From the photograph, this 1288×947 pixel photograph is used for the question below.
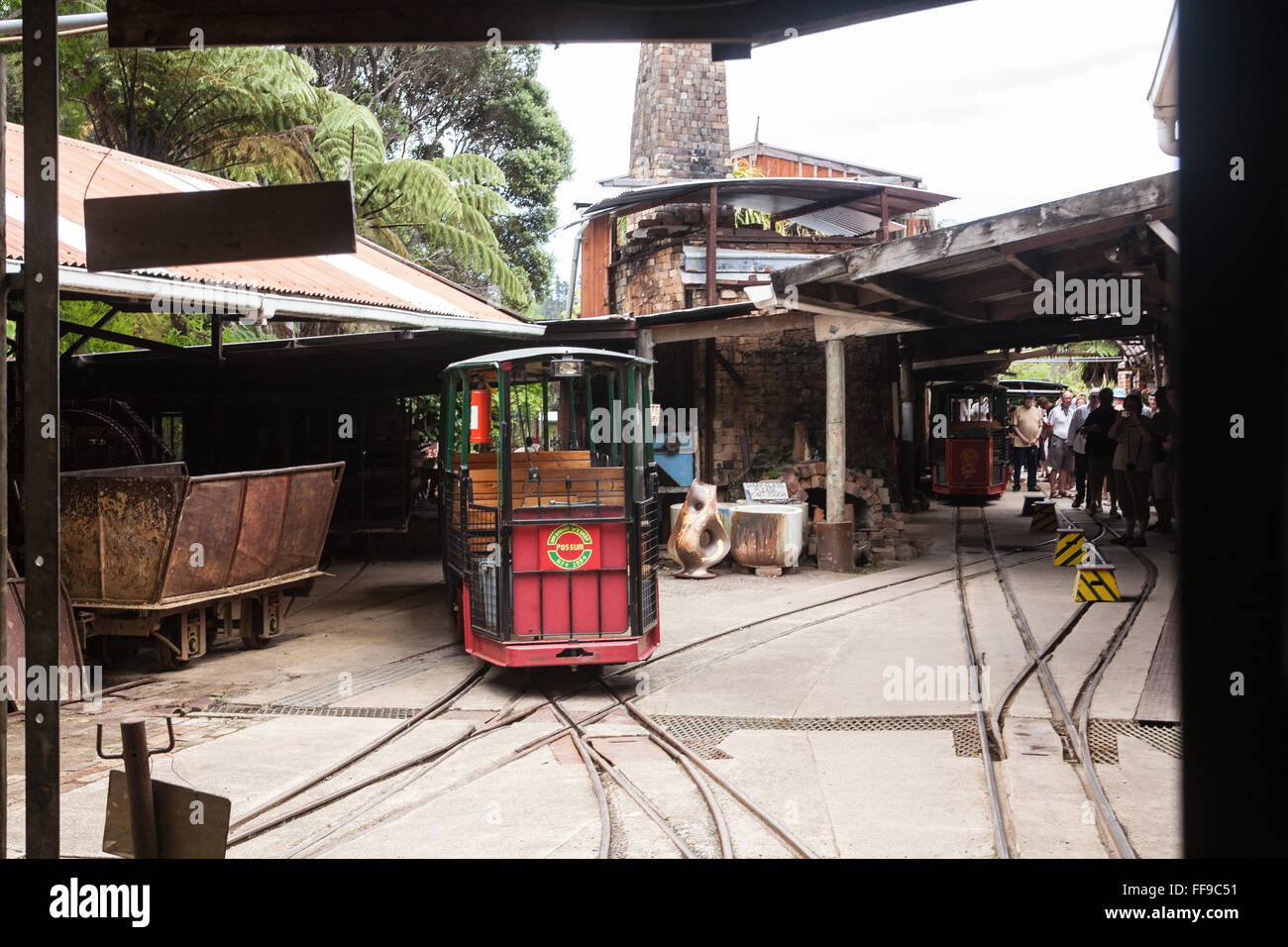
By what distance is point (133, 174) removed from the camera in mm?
11836

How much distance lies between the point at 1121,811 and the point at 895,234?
1969 centimetres

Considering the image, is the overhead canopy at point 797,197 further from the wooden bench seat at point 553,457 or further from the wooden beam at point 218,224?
the wooden beam at point 218,224

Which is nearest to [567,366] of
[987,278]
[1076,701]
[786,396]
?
[1076,701]

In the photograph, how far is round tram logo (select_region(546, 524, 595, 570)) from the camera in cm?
816

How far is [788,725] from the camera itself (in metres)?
7.09

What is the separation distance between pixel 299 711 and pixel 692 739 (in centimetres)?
293

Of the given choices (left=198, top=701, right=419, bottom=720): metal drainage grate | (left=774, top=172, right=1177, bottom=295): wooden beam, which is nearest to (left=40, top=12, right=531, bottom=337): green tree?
(left=774, top=172, right=1177, bottom=295): wooden beam

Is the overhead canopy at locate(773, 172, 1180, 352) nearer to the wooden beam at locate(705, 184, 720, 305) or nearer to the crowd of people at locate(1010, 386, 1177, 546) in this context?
the crowd of people at locate(1010, 386, 1177, 546)

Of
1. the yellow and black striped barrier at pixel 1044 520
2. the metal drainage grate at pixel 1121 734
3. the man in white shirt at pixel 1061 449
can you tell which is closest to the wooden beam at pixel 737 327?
the yellow and black striped barrier at pixel 1044 520

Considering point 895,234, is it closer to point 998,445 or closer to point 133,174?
point 998,445

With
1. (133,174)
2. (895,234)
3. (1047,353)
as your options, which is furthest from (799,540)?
(1047,353)

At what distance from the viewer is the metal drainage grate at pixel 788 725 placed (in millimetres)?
6688

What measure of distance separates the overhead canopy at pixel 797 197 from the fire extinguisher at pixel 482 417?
10.4 meters

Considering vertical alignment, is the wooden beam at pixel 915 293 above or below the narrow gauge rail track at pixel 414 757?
above
